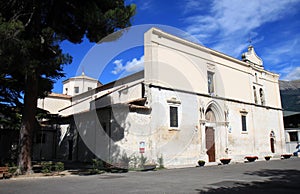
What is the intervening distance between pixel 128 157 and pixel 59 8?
10.4 m

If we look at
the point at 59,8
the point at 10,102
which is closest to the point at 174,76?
the point at 59,8

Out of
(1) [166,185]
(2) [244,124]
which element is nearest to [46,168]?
(1) [166,185]

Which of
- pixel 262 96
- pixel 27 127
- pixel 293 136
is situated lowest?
pixel 293 136

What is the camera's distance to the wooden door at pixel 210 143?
2388 centimetres

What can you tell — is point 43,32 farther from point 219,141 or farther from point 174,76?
point 219,141

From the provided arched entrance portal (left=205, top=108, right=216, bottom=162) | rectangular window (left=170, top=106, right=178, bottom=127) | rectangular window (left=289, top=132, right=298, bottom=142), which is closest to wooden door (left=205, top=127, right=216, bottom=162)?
arched entrance portal (left=205, top=108, right=216, bottom=162)

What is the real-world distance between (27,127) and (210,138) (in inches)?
614

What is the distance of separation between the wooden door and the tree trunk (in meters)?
14.8

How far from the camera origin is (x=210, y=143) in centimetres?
2414

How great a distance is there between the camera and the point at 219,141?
24.8 metres

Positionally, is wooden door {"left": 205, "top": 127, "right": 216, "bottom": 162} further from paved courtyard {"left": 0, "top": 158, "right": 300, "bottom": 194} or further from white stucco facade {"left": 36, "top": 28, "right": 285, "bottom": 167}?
paved courtyard {"left": 0, "top": 158, "right": 300, "bottom": 194}

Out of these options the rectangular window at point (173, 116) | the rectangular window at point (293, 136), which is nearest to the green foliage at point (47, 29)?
the rectangular window at point (173, 116)

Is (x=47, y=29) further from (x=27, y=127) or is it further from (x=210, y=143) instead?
(x=210, y=143)

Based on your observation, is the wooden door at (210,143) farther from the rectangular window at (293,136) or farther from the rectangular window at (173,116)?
the rectangular window at (293,136)
